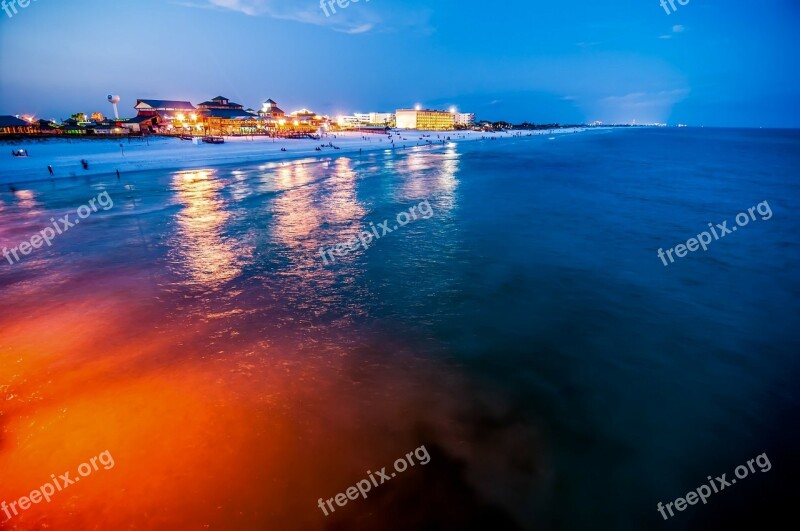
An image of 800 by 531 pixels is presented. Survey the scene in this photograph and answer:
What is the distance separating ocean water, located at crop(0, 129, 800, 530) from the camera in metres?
5.30

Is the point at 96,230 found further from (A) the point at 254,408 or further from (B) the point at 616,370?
(B) the point at 616,370

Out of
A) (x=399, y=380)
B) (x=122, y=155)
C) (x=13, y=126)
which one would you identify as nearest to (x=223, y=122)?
(x=13, y=126)

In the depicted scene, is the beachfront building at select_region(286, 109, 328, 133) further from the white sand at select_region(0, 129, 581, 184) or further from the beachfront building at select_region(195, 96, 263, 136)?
the white sand at select_region(0, 129, 581, 184)

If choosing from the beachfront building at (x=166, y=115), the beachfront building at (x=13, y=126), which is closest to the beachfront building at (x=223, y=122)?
the beachfront building at (x=166, y=115)

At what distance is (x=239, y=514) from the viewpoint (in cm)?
501

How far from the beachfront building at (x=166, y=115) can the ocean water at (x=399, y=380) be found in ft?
260

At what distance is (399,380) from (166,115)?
102 metres

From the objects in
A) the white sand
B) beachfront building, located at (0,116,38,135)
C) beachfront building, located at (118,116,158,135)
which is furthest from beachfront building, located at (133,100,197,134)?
the white sand

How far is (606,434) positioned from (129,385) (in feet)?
29.2

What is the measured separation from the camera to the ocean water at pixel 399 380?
5301mm

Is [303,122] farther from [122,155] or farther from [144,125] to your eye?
[122,155]

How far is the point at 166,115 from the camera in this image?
85.1 metres

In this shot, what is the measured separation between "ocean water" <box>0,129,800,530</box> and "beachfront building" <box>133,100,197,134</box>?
→ 79.2 metres

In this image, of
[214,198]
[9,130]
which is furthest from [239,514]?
[9,130]
